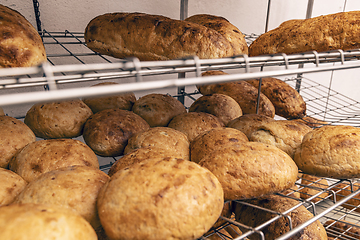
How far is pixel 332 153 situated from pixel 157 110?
86 cm

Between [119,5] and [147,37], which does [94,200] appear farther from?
[119,5]

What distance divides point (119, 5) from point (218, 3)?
2.98ft

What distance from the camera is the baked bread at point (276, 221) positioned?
1.04m

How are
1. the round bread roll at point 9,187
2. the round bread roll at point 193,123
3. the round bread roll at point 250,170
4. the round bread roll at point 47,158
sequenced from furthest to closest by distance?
the round bread roll at point 193,123, the round bread roll at point 47,158, the round bread roll at point 250,170, the round bread roll at point 9,187

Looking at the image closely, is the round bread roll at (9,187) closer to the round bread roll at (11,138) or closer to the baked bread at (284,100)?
the round bread roll at (11,138)

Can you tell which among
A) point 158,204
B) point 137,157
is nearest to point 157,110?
point 137,157

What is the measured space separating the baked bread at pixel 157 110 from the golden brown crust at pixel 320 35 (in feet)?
1.94

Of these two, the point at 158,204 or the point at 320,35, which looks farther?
the point at 320,35

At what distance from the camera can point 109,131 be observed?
1253mm

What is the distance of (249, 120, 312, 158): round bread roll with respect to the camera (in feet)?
3.95

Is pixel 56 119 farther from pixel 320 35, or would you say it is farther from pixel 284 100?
pixel 284 100

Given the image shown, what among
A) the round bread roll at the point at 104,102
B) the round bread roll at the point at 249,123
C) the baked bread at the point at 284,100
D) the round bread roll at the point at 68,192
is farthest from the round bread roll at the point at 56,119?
the baked bread at the point at 284,100

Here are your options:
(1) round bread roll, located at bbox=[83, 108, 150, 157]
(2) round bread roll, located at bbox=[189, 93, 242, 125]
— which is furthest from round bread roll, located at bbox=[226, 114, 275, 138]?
(1) round bread roll, located at bbox=[83, 108, 150, 157]

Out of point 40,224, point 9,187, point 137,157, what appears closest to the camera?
point 40,224
